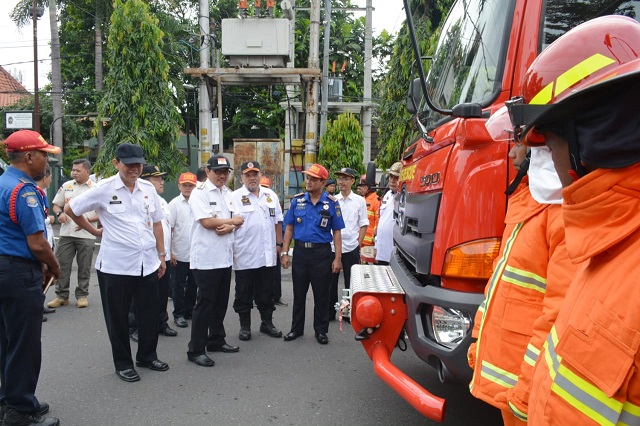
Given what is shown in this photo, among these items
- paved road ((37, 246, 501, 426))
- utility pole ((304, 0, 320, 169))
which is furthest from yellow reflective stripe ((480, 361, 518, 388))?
utility pole ((304, 0, 320, 169))

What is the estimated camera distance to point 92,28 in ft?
72.2

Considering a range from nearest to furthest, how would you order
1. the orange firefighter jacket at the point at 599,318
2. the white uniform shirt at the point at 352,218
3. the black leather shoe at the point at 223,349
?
the orange firefighter jacket at the point at 599,318, the black leather shoe at the point at 223,349, the white uniform shirt at the point at 352,218

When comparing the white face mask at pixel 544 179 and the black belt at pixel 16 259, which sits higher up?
the white face mask at pixel 544 179

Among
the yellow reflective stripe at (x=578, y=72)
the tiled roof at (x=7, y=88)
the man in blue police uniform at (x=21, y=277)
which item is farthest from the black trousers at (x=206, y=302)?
the tiled roof at (x=7, y=88)

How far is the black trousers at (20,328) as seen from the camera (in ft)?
10.6

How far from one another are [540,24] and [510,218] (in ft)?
3.64

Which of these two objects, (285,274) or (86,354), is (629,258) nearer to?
(86,354)

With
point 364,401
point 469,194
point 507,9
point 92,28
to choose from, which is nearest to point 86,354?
point 364,401

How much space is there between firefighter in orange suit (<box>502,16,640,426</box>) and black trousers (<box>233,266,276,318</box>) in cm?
437

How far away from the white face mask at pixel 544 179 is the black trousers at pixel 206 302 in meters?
3.39

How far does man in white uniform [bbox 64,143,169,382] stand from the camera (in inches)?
166

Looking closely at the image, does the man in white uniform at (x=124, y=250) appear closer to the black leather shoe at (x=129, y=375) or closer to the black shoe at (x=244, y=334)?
the black leather shoe at (x=129, y=375)

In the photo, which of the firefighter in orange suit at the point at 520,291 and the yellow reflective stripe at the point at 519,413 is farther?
the firefighter in orange suit at the point at 520,291

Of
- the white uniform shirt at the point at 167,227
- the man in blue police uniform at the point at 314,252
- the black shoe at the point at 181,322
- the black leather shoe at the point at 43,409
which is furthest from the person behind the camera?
the black shoe at the point at 181,322
